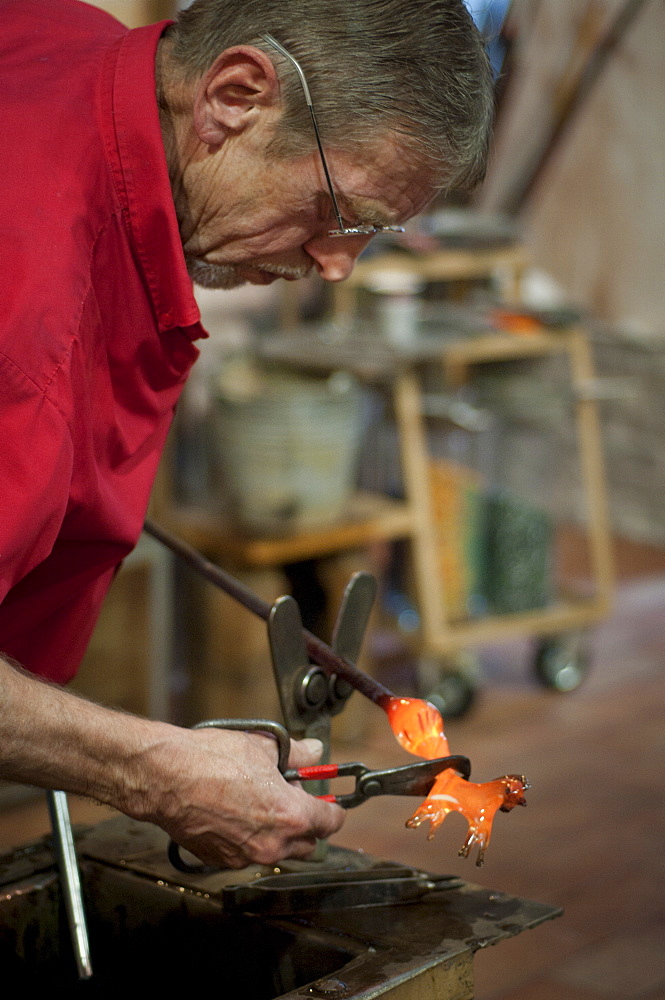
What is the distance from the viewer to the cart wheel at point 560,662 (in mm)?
3586

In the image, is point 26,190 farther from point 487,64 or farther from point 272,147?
point 487,64

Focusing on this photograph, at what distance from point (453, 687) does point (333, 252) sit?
88.7 inches

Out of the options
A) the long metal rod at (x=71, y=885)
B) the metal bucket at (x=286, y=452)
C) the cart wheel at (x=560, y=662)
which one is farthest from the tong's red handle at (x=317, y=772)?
the cart wheel at (x=560, y=662)

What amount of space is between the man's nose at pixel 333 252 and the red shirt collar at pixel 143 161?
0.19 m

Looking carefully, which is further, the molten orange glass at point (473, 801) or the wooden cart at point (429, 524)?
the wooden cart at point (429, 524)

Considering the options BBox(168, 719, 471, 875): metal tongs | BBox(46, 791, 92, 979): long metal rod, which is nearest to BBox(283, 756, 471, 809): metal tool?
BBox(168, 719, 471, 875): metal tongs

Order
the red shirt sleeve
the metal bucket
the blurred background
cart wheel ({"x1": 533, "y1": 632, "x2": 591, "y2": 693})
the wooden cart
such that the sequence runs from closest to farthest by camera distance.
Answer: the red shirt sleeve → the blurred background → the metal bucket → the wooden cart → cart wheel ({"x1": 533, "y1": 632, "x2": 591, "y2": 693})

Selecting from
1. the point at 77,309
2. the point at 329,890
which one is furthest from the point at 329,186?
the point at 329,890

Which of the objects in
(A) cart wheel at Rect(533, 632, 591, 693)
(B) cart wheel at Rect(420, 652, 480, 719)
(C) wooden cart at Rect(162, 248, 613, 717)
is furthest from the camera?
(A) cart wheel at Rect(533, 632, 591, 693)

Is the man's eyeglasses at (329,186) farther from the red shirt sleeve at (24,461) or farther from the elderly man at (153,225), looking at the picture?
the red shirt sleeve at (24,461)

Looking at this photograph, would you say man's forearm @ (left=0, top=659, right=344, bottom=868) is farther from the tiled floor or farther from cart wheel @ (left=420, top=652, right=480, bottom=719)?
cart wheel @ (left=420, top=652, right=480, bottom=719)

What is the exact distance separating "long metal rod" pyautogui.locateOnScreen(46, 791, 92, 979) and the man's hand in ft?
0.59

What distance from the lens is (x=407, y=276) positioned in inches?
136

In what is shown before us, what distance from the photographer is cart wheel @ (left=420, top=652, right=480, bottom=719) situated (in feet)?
10.9
